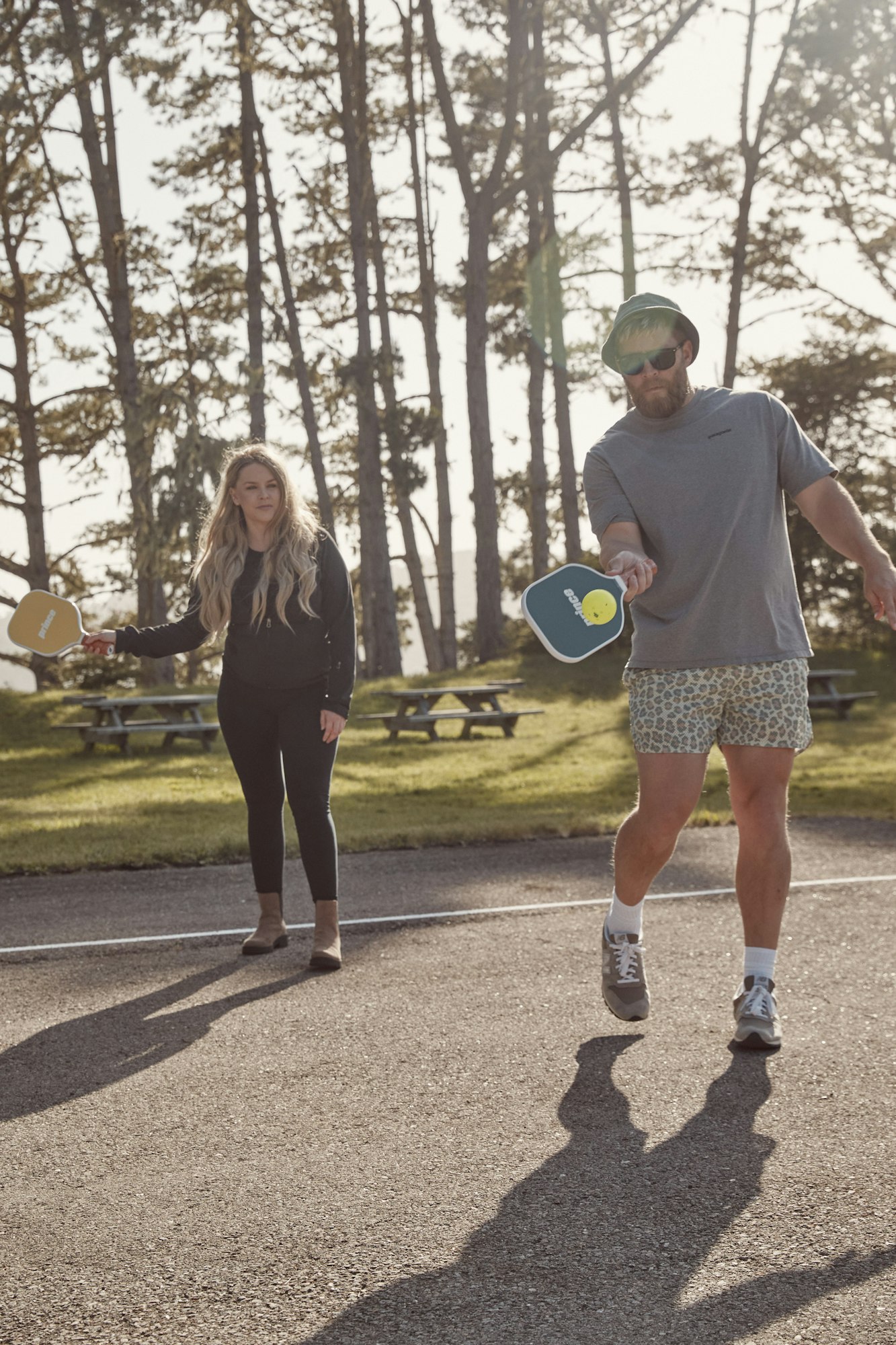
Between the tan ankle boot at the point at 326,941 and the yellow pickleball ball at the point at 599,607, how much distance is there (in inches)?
85.1

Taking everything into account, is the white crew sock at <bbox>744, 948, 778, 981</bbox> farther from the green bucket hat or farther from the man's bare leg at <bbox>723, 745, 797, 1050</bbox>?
the green bucket hat

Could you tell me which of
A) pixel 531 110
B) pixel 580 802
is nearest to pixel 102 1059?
pixel 580 802

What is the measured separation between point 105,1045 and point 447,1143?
150 centimetres

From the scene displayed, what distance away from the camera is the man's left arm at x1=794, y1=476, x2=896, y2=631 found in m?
4.05

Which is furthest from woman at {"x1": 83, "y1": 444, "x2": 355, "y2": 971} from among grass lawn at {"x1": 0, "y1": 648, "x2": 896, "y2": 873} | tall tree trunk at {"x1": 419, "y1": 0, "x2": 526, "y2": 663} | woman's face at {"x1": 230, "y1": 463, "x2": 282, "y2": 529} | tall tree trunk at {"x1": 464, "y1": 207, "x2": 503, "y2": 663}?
tall tree trunk at {"x1": 464, "y1": 207, "x2": 503, "y2": 663}

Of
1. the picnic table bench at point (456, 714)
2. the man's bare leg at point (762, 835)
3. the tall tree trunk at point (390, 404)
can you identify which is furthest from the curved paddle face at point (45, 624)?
the tall tree trunk at point (390, 404)

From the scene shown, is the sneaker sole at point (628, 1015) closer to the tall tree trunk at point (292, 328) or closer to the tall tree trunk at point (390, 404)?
the tall tree trunk at point (390, 404)

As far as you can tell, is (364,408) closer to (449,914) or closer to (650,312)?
(449,914)

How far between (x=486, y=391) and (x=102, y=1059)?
23690 millimetres

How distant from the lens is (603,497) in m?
4.36

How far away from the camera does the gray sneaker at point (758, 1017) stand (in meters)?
4.22

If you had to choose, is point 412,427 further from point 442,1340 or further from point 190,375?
point 442,1340

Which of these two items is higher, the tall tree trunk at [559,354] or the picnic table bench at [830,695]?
the tall tree trunk at [559,354]

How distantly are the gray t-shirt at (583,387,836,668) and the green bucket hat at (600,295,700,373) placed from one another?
0.20 meters
